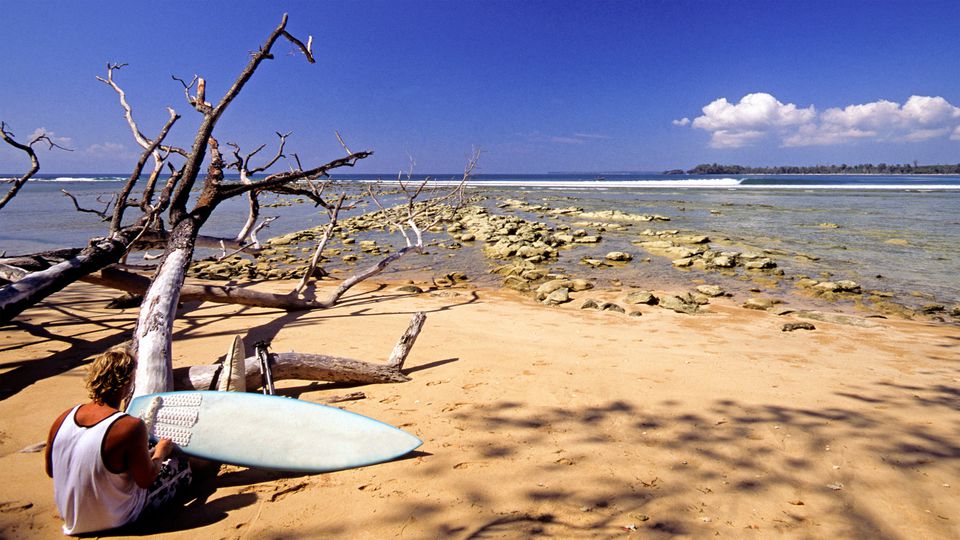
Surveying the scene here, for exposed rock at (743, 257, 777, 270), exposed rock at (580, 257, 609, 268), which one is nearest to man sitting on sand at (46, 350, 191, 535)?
exposed rock at (580, 257, 609, 268)

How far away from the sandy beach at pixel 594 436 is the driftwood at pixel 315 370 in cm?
15

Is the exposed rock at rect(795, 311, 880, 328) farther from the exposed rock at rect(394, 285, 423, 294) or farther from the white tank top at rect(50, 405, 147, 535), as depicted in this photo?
the white tank top at rect(50, 405, 147, 535)

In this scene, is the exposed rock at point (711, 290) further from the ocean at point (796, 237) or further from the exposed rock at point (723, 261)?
the exposed rock at point (723, 261)

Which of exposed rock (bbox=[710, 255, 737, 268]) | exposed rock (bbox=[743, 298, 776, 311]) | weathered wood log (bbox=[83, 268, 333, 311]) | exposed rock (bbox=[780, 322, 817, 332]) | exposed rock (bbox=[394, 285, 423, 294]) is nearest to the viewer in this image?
weathered wood log (bbox=[83, 268, 333, 311])

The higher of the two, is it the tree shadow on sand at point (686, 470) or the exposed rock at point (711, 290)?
the tree shadow on sand at point (686, 470)

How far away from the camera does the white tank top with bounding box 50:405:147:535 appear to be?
2.02 meters

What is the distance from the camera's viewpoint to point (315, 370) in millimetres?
3885

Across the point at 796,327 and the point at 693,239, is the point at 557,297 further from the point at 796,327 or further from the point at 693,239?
the point at 693,239

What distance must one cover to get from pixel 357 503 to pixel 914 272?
1339cm

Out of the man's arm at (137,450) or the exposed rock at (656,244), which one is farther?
the exposed rock at (656,244)

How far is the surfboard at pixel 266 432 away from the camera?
273 cm

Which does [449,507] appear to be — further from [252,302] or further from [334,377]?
[252,302]

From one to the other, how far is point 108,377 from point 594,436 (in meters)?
2.83

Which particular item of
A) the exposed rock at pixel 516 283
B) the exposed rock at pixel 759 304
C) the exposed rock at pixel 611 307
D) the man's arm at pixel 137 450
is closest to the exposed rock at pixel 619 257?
the exposed rock at pixel 516 283
